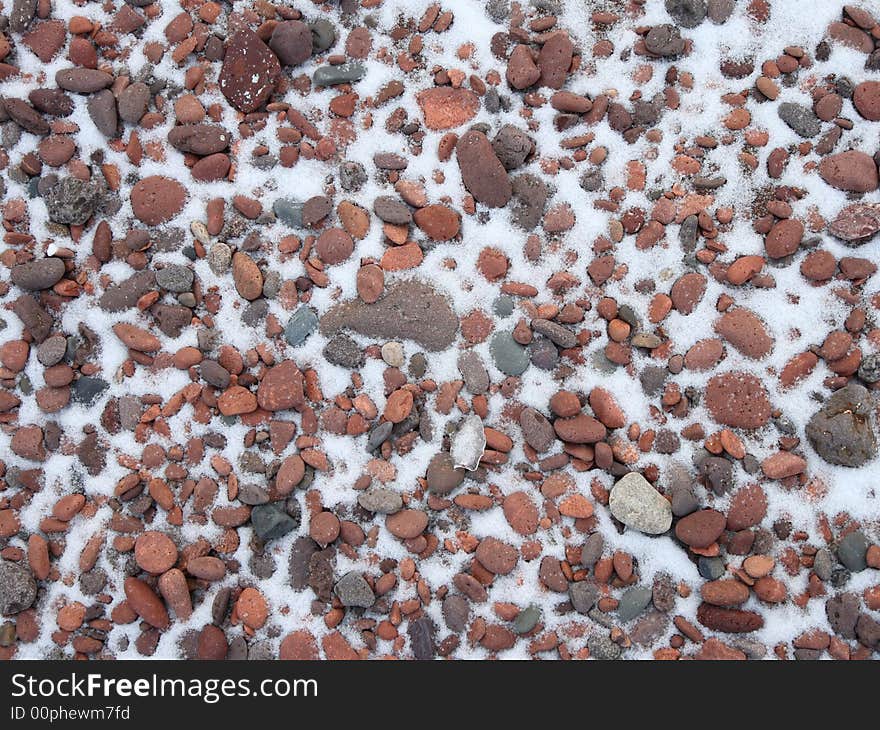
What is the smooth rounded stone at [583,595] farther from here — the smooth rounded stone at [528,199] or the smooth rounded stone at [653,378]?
the smooth rounded stone at [528,199]

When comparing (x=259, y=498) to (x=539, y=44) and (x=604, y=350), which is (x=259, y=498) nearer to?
(x=604, y=350)

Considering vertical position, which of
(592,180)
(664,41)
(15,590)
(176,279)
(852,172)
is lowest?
(15,590)

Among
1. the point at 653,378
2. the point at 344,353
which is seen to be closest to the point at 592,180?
the point at 653,378

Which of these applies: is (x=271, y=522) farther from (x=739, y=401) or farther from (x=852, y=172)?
(x=852, y=172)

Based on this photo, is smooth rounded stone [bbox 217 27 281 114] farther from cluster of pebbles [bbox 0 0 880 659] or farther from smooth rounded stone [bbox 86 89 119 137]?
smooth rounded stone [bbox 86 89 119 137]

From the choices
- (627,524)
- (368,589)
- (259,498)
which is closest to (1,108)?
(259,498)
